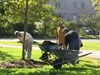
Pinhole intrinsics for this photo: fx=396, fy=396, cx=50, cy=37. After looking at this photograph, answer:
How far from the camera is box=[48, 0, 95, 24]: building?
10250cm

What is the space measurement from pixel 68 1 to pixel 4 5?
3384 inches

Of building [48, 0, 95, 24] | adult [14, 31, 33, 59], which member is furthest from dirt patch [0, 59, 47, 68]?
building [48, 0, 95, 24]

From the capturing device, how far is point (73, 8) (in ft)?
344

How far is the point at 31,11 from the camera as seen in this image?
68.6 ft

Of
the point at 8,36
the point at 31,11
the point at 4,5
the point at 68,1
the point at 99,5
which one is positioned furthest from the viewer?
the point at 68,1

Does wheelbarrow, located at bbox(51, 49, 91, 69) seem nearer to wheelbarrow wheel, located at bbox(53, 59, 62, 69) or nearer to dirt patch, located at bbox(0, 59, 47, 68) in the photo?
wheelbarrow wheel, located at bbox(53, 59, 62, 69)

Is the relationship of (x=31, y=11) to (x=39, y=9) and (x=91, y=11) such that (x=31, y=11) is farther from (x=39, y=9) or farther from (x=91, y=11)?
(x=91, y=11)

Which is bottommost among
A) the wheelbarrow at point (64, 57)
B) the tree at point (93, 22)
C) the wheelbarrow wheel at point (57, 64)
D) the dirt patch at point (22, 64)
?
the tree at point (93, 22)

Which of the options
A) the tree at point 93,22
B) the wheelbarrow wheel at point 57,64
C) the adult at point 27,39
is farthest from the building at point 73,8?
the wheelbarrow wheel at point 57,64

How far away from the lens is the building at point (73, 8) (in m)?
102

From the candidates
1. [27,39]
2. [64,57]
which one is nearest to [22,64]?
[64,57]

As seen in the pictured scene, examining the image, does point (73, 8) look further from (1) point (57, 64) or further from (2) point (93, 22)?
(1) point (57, 64)

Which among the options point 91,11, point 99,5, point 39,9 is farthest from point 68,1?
point 39,9

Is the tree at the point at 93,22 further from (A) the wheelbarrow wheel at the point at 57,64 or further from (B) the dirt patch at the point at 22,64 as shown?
(A) the wheelbarrow wheel at the point at 57,64
